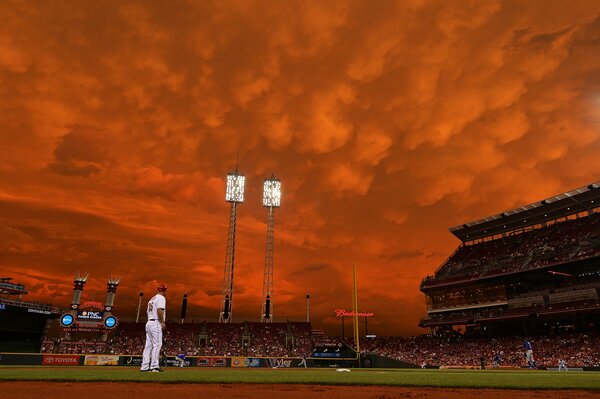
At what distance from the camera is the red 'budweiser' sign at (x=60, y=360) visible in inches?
1328

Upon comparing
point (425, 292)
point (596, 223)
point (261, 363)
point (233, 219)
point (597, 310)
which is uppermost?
point (233, 219)

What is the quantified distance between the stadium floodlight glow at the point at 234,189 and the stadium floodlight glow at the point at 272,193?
380cm

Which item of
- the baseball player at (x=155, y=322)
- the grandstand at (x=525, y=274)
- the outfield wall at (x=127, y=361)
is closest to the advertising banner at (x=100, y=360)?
the outfield wall at (x=127, y=361)

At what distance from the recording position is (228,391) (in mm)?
8391

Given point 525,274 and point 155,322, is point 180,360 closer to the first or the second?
point 155,322

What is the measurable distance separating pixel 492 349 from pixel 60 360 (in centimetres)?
4358

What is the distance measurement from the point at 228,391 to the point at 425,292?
6301cm

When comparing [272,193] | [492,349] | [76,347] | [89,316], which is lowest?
[76,347]

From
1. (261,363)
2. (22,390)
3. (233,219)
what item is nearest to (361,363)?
(261,363)

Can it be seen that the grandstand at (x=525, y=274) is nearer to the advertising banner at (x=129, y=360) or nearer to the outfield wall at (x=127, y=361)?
the outfield wall at (x=127, y=361)

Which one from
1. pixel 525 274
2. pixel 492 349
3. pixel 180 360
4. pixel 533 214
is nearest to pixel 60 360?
pixel 180 360

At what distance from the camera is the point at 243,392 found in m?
8.23

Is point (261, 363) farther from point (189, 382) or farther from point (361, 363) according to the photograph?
point (189, 382)

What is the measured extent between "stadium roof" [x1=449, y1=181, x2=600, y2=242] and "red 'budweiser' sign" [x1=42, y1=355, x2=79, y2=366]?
57.0 meters
